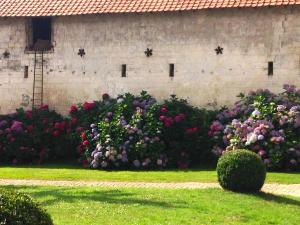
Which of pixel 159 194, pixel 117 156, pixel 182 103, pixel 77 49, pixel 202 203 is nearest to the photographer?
pixel 202 203

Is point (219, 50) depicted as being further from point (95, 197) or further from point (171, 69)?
point (95, 197)

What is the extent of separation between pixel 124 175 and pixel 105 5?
720 centimetres

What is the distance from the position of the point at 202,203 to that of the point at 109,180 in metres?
4.52

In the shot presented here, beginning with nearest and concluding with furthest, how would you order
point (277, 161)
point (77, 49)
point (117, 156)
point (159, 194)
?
point (159, 194)
point (277, 161)
point (117, 156)
point (77, 49)

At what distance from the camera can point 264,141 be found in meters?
16.5

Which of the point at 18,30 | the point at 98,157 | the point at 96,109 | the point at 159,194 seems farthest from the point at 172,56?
the point at 159,194

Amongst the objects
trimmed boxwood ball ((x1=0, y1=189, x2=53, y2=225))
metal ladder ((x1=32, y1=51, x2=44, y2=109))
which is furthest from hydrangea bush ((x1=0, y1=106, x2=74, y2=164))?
trimmed boxwood ball ((x1=0, y1=189, x2=53, y2=225))

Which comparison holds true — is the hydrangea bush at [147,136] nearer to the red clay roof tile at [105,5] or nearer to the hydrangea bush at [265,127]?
the hydrangea bush at [265,127]

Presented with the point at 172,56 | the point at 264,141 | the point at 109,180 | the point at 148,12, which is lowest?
the point at 109,180

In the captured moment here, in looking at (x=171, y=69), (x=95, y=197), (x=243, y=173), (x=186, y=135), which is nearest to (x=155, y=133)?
(x=186, y=135)

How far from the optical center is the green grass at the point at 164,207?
945 centimetres

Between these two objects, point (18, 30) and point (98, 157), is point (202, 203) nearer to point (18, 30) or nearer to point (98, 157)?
point (98, 157)

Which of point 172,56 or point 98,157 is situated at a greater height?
point 172,56

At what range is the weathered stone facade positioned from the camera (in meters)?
18.4
